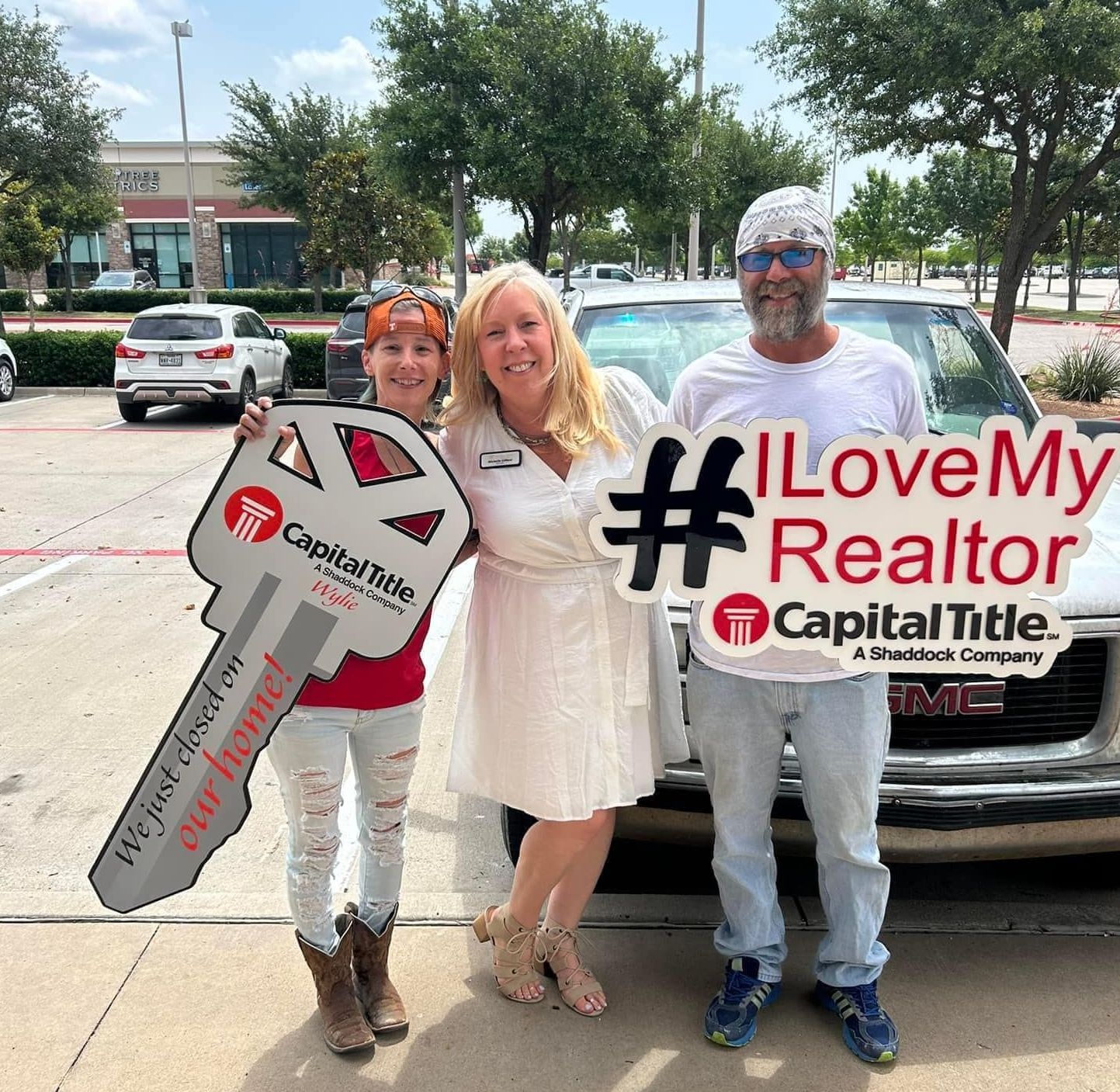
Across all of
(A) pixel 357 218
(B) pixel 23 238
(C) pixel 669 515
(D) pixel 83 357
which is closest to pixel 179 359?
(D) pixel 83 357

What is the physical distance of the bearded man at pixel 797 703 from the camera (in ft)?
7.57

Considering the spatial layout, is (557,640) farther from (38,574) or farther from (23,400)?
(23,400)

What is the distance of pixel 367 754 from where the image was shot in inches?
97.3

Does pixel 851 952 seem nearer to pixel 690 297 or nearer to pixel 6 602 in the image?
pixel 690 297

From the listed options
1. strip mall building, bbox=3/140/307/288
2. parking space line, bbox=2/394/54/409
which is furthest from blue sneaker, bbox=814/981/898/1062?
strip mall building, bbox=3/140/307/288

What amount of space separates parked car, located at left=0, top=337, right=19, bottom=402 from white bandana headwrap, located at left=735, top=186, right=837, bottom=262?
16156 mm

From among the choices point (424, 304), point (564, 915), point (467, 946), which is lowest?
point (467, 946)

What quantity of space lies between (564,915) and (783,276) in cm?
174

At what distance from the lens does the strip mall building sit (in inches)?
1801

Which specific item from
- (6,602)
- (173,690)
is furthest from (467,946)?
(6,602)

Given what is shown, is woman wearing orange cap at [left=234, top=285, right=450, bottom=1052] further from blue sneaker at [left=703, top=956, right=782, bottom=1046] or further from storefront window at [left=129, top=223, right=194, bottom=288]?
storefront window at [left=129, top=223, right=194, bottom=288]

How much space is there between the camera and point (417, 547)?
2.30 m

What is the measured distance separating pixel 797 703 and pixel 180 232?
51.1m

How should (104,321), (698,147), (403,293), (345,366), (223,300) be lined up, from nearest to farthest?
(403,293), (345,366), (698,147), (104,321), (223,300)
